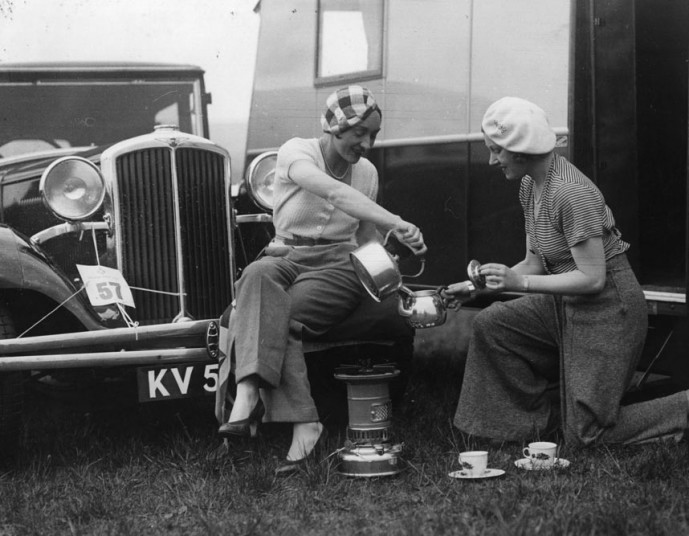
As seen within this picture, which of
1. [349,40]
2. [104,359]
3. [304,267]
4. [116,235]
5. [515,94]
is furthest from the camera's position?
[349,40]

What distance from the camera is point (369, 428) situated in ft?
10.8

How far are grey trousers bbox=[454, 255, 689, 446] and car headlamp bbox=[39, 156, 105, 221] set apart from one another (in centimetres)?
163

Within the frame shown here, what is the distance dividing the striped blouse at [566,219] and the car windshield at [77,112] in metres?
2.15

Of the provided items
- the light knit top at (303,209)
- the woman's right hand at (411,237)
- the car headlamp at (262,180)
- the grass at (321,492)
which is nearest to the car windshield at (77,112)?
the car headlamp at (262,180)

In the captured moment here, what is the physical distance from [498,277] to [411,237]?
1.17 feet

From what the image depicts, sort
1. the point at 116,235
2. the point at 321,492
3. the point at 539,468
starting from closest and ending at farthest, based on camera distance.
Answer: the point at 321,492 < the point at 539,468 < the point at 116,235

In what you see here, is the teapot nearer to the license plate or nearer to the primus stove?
the primus stove

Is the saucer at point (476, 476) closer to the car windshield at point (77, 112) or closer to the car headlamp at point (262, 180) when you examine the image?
the car headlamp at point (262, 180)

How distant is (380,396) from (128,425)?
1.56 meters

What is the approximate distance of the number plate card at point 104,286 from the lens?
3822 millimetres

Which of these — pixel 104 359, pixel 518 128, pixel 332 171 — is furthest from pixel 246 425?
pixel 518 128

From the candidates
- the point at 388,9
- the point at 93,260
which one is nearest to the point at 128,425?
the point at 93,260

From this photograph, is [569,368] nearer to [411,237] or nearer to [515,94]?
[411,237]

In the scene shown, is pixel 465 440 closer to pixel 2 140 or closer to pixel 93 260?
pixel 93 260
